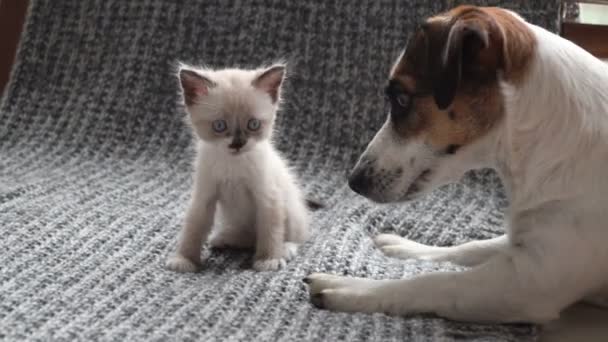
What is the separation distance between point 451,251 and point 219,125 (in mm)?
565

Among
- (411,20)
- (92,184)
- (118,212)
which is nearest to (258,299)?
(118,212)

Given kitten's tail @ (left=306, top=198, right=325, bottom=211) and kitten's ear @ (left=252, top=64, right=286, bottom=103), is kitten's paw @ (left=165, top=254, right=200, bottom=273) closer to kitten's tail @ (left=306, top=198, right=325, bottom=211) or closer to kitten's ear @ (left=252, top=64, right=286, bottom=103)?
kitten's ear @ (left=252, top=64, right=286, bottom=103)

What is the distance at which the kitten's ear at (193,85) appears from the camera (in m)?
1.62

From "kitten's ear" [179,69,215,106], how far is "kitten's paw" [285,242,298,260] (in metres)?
0.36

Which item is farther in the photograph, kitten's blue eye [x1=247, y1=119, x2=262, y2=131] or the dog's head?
kitten's blue eye [x1=247, y1=119, x2=262, y2=131]

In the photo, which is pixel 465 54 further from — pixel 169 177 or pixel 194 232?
pixel 169 177

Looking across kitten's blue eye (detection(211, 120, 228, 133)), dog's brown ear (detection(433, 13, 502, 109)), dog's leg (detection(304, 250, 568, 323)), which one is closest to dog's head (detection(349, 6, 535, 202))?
dog's brown ear (detection(433, 13, 502, 109))

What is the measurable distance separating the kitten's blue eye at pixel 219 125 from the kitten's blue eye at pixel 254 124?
47mm

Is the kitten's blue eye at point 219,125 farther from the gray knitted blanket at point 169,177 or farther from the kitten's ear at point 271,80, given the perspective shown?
the gray knitted blanket at point 169,177

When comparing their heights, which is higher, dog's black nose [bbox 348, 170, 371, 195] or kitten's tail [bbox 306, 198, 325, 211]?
dog's black nose [bbox 348, 170, 371, 195]

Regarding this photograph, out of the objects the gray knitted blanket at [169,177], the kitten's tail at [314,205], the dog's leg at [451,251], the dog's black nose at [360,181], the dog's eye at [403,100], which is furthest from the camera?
the kitten's tail at [314,205]

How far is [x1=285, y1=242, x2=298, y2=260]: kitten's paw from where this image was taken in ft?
5.67

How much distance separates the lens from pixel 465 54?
58.1 inches

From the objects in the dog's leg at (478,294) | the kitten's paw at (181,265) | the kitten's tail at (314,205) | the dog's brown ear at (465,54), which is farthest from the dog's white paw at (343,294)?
the kitten's tail at (314,205)
